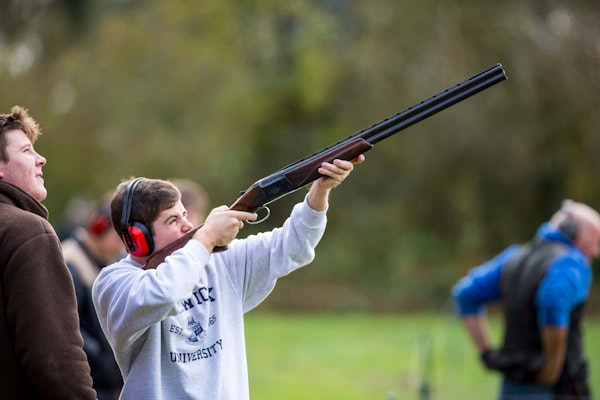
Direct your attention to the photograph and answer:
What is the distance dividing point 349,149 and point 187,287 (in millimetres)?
1020

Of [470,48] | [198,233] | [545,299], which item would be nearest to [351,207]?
[470,48]

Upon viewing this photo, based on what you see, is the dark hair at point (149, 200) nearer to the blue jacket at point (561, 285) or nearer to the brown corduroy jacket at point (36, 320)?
the brown corduroy jacket at point (36, 320)

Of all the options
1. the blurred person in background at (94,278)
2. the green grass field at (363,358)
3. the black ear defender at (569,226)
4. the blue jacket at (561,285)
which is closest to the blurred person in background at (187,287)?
the blurred person in background at (94,278)

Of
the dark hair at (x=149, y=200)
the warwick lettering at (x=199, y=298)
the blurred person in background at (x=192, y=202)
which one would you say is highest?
the blurred person in background at (x=192, y=202)

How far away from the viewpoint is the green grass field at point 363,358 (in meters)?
13.1

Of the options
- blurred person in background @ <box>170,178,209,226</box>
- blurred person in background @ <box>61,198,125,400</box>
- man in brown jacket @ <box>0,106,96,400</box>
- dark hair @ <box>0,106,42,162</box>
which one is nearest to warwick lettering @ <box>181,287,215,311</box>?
man in brown jacket @ <box>0,106,96,400</box>

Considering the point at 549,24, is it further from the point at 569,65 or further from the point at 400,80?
the point at 400,80

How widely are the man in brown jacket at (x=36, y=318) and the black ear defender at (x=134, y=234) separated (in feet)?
1.14

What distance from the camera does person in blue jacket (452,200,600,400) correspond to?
689 centimetres

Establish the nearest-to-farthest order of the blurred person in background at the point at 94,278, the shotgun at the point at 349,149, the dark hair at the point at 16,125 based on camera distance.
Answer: the dark hair at the point at 16,125
the shotgun at the point at 349,149
the blurred person in background at the point at 94,278

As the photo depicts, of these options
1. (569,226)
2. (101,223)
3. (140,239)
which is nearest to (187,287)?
(140,239)

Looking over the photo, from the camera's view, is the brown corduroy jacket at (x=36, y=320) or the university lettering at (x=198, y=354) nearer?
the brown corduroy jacket at (x=36, y=320)

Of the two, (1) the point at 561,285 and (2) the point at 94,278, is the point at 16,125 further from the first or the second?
(1) the point at 561,285

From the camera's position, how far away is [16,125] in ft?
12.5
